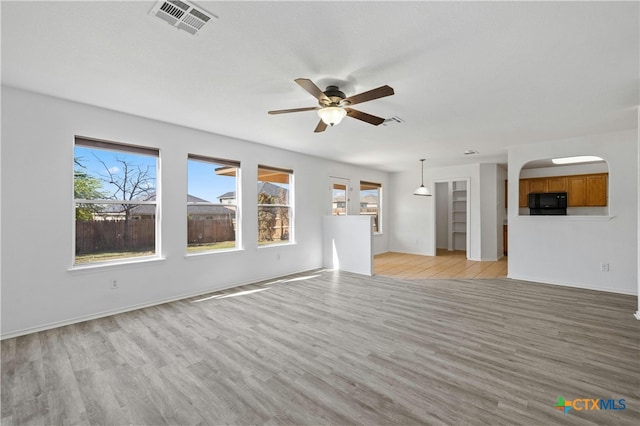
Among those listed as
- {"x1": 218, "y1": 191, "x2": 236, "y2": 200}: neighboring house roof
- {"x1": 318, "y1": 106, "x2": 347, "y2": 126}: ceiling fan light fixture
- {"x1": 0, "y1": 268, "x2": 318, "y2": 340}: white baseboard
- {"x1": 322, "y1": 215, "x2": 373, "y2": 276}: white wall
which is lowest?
{"x1": 0, "y1": 268, "x2": 318, "y2": 340}: white baseboard

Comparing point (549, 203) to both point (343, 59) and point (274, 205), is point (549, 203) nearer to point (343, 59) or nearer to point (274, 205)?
point (274, 205)

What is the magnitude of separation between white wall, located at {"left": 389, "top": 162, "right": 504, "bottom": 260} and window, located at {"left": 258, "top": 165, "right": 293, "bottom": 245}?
170 inches

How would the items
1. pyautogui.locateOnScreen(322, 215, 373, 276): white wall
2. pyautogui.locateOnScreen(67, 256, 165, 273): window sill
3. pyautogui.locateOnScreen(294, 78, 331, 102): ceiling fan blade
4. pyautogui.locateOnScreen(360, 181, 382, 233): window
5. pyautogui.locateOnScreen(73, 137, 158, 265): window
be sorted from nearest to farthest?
1. pyautogui.locateOnScreen(294, 78, 331, 102): ceiling fan blade
2. pyautogui.locateOnScreen(67, 256, 165, 273): window sill
3. pyautogui.locateOnScreen(73, 137, 158, 265): window
4. pyautogui.locateOnScreen(322, 215, 373, 276): white wall
5. pyautogui.locateOnScreen(360, 181, 382, 233): window

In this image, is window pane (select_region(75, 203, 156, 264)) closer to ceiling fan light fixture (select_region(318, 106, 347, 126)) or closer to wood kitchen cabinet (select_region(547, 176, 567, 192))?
ceiling fan light fixture (select_region(318, 106, 347, 126))

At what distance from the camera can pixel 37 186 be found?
10.3 ft

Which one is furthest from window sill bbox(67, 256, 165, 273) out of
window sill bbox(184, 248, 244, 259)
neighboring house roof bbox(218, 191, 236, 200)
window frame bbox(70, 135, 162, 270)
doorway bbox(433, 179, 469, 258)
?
doorway bbox(433, 179, 469, 258)

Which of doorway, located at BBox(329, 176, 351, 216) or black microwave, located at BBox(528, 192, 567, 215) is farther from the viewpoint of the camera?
doorway, located at BBox(329, 176, 351, 216)

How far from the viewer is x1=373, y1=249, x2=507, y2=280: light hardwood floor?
5.82 m

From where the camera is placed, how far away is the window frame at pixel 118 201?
3426 mm

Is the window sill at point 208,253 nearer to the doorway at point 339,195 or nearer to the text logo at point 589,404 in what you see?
the doorway at point 339,195

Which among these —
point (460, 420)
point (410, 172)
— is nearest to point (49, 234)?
point (460, 420)

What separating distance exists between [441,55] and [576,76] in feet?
4.82

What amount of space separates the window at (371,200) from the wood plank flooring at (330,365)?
4709 mm

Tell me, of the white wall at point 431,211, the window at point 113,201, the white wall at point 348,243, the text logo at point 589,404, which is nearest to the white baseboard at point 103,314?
the window at point 113,201
